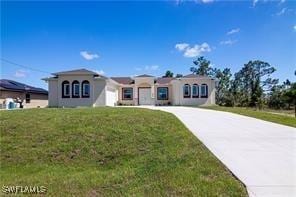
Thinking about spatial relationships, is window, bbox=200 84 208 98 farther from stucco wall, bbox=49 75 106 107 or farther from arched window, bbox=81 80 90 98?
arched window, bbox=81 80 90 98

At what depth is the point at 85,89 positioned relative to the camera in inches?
1117

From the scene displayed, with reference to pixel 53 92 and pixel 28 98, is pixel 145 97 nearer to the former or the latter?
pixel 53 92

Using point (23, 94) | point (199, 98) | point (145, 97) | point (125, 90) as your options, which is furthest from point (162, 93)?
point (23, 94)

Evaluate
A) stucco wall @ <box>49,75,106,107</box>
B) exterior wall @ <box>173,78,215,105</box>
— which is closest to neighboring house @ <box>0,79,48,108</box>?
stucco wall @ <box>49,75,106,107</box>

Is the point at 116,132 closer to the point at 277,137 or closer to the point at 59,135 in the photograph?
the point at 59,135

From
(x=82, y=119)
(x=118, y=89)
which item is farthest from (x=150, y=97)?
(x=82, y=119)

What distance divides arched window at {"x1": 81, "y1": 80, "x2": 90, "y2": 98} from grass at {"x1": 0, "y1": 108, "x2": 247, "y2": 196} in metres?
16.2

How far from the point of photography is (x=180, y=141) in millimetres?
8789

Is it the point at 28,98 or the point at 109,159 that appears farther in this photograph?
the point at 28,98

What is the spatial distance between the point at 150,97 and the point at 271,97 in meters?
19.4

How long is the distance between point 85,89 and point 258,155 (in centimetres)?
2313

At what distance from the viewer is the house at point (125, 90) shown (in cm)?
2814

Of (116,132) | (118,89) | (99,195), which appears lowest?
(99,195)

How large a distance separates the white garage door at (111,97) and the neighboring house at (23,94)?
1044cm
